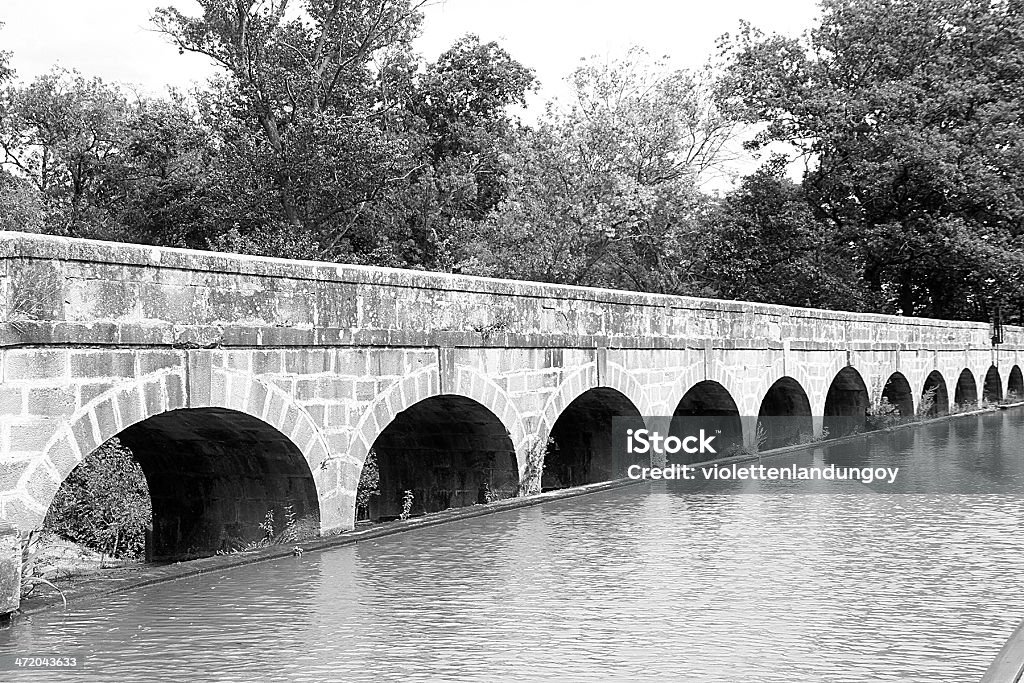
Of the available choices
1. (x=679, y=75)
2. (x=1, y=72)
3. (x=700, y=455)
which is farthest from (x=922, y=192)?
(x=1, y=72)

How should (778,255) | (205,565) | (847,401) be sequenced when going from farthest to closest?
(778,255) → (847,401) → (205,565)

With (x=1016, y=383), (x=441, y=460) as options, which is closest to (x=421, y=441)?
(x=441, y=460)

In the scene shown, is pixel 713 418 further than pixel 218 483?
Yes

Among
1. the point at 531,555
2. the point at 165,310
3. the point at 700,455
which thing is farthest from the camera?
the point at 700,455

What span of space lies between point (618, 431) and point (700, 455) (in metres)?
2.01

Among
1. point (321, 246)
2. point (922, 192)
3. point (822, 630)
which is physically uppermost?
point (922, 192)

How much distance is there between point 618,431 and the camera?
13477mm

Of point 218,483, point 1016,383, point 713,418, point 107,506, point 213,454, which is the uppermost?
point 1016,383

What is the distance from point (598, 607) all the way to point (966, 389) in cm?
2200

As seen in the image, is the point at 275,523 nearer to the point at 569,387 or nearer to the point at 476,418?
the point at 476,418

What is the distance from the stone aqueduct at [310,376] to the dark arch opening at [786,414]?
1.70 m

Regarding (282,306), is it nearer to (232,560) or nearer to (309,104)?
(232,560)

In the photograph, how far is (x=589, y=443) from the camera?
45.1 ft

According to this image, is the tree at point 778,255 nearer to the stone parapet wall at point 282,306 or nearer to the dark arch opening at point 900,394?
the dark arch opening at point 900,394
